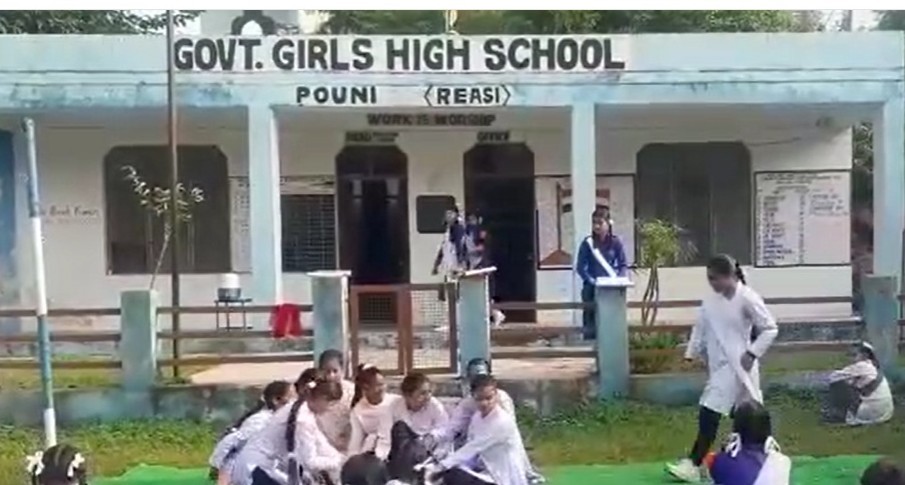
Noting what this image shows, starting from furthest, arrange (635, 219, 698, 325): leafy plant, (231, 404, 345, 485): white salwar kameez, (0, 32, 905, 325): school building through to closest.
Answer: (635, 219, 698, 325): leafy plant
(0, 32, 905, 325): school building
(231, 404, 345, 485): white salwar kameez

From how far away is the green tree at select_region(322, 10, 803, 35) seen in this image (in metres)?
12.9

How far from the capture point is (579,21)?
13.1 meters

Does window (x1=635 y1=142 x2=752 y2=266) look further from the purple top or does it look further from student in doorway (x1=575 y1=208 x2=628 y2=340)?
the purple top

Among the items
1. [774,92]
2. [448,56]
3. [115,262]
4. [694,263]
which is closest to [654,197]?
[694,263]

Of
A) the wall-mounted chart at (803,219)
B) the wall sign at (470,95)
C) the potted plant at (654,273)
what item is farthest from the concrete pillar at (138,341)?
the wall-mounted chart at (803,219)

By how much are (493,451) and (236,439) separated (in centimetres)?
110

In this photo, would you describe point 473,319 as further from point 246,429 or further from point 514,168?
point 514,168

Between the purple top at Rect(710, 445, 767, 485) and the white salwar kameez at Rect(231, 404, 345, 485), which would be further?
the white salwar kameez at Rect(231, 404, 345, 485)

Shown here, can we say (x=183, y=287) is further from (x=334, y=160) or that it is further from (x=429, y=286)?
(x=429, y=286)

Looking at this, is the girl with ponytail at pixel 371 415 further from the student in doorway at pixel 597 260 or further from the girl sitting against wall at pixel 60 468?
the student in doorway at pixel 597 260

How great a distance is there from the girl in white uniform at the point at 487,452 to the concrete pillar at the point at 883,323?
3.83m

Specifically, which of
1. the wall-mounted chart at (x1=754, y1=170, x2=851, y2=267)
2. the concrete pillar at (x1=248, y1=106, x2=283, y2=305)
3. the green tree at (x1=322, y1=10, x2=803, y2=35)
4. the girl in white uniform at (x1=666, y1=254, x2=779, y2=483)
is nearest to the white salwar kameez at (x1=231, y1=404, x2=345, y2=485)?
the girl in white uniform at (x1=666, y1=254, x2=779, y2=483)

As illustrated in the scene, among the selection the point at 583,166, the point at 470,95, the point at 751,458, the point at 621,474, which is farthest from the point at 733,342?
the point at 470,95

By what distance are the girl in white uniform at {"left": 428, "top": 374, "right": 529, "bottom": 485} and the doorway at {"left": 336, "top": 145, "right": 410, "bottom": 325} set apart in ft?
21.2
